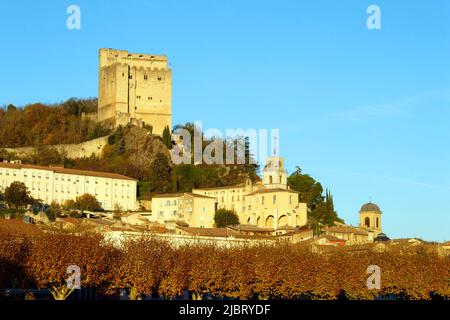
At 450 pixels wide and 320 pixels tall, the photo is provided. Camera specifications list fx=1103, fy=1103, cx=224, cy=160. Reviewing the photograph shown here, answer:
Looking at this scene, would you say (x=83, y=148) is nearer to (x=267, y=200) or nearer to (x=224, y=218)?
(x=224, y=218)

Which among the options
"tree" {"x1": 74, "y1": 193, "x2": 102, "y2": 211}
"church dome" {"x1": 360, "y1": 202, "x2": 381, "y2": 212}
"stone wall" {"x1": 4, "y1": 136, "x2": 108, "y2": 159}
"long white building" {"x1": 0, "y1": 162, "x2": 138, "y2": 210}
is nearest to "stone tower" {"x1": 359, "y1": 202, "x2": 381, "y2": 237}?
"church dome" {"x1": 360, "y1": 202, "x2": 381, "y2": 212}

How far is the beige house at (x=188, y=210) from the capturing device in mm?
109000

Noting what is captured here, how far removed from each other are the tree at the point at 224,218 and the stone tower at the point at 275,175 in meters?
5.97

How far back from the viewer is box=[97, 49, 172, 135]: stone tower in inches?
5344

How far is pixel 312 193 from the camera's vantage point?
118 metres

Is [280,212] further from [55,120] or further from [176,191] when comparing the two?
[55,120]

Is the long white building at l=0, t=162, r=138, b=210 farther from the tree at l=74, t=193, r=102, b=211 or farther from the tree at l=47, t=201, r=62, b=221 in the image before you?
the tree at l=47, t=201, r=62, b=221

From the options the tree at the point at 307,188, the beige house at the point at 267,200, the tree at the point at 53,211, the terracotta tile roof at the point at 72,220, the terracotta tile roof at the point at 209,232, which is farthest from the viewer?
the tree at the point at 307,188

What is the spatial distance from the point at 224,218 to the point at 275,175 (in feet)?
29.6

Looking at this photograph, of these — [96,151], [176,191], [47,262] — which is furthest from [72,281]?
[96,151]

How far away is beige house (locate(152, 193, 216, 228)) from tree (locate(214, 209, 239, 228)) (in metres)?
1.20

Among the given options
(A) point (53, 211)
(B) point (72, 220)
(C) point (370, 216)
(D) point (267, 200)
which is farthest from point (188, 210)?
(C) point (370, 216)

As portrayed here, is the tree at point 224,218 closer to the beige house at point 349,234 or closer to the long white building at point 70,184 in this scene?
the beige house at point 349,234

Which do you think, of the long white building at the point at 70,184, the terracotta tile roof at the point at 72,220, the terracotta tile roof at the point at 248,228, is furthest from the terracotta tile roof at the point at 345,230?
the terracotta tile roof at the point at 72,220
